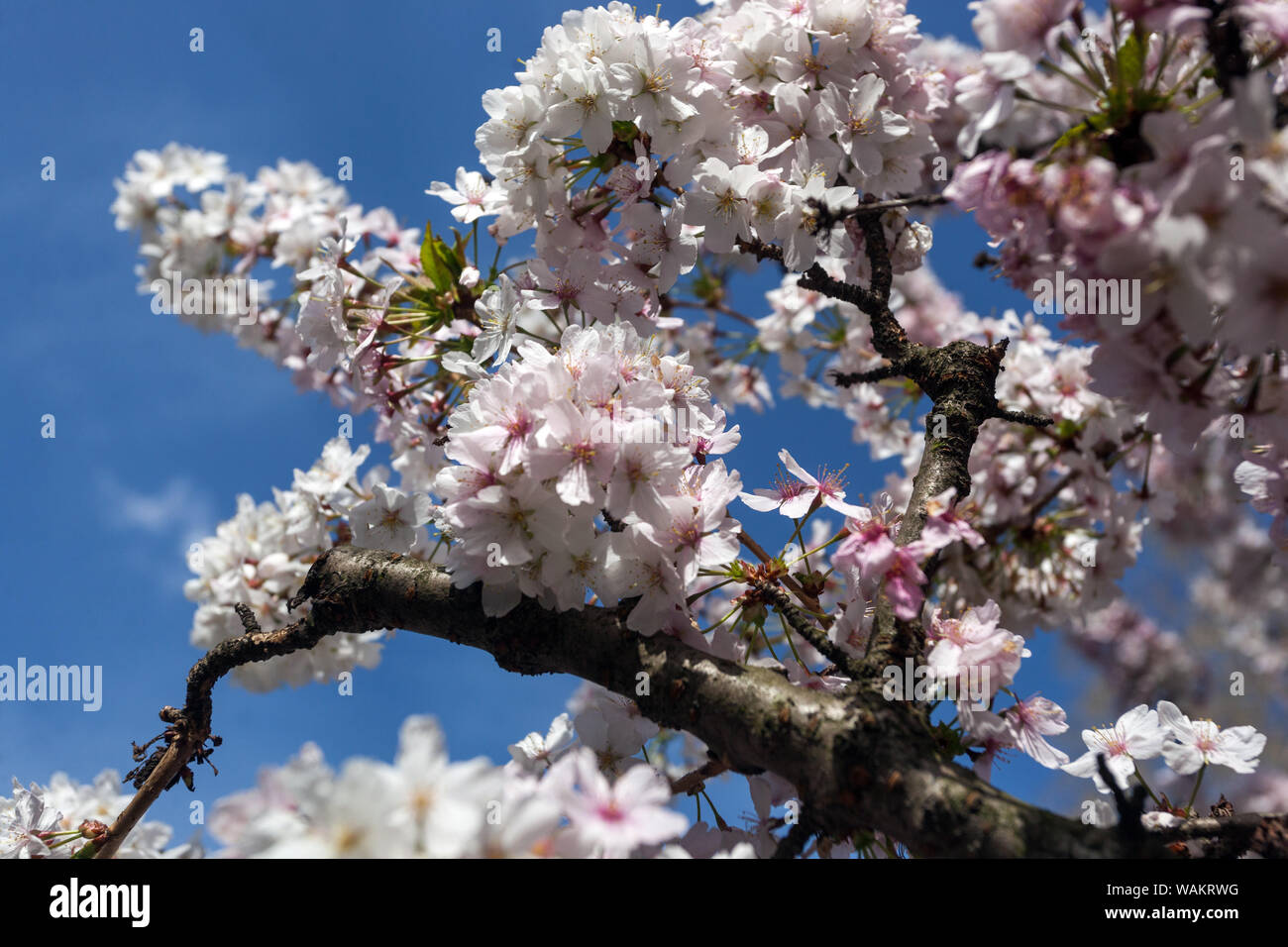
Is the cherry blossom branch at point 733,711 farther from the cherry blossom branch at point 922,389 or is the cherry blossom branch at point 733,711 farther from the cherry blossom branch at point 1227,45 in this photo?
the cherry blossom branch at point 1227,45

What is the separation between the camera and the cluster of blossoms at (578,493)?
168cm

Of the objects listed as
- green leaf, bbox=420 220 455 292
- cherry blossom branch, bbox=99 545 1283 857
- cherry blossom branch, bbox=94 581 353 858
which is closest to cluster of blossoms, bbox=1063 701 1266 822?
cherry blossom branch, bbox=99 545 1283 857

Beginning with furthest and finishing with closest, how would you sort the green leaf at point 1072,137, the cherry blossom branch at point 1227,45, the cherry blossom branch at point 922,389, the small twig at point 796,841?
the cherry blossom branch at point 922,389, the small twig at point 796,841, the green leaf at point 1072,137, the cherry blossom branch at point 1227,45

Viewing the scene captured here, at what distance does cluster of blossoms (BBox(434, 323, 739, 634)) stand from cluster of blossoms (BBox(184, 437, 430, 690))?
1.72 m

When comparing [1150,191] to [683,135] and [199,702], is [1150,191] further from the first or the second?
[199,702]

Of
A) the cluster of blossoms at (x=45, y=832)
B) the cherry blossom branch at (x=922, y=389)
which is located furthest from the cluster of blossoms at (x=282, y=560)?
the cherry blossom branch at (x=922, y=389)

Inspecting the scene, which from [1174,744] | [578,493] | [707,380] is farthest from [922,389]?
[578,493]

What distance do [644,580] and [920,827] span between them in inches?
30.6

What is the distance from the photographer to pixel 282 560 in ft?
12.2

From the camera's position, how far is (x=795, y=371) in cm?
483

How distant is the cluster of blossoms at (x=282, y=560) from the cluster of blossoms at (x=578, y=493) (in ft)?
5.63

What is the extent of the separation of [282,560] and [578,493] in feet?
8.75

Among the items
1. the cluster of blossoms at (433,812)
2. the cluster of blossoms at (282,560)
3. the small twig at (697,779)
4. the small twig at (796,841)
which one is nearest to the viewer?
the cluster of blossoms at (433,812)

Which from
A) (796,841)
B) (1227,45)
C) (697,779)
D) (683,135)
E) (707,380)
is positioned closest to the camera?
(1227,45)
